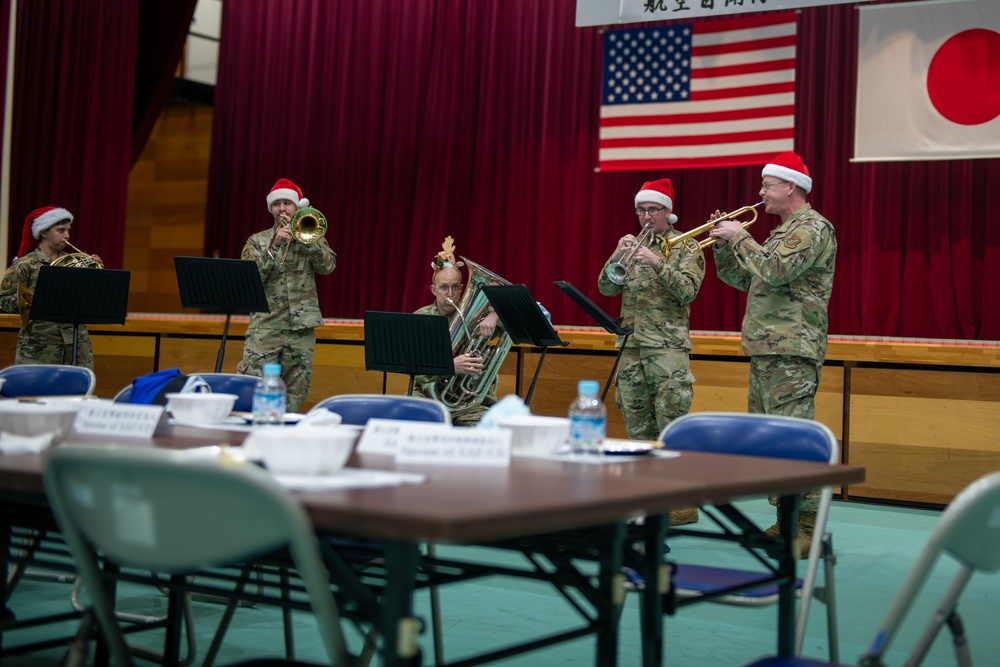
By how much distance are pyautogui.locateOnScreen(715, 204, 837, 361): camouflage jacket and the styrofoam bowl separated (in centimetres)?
228

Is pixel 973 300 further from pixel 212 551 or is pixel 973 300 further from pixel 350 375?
pixel 212 551

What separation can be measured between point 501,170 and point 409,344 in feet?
16.1

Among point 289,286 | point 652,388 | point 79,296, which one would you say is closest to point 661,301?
point 652,388

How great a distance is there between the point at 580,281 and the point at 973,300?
2832 millimetres

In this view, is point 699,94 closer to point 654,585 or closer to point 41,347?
point 41,347

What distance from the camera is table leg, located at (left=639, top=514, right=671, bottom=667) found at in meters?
1.80

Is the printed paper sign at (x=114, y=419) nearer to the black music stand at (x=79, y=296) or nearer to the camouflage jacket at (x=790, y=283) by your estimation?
the camouflage jacket at (x=790, y=283)

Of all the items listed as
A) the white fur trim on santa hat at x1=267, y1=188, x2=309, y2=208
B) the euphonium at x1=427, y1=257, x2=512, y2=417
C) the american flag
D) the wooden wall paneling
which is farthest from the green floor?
the american flag

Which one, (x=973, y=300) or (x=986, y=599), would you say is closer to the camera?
(x=986, y=599)

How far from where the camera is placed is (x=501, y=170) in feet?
29.4

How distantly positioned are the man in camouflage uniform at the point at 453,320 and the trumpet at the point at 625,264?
54 centimetres

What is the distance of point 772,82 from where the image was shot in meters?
7.15

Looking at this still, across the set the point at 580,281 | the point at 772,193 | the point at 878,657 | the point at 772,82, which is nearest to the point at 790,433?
the point at 878,657

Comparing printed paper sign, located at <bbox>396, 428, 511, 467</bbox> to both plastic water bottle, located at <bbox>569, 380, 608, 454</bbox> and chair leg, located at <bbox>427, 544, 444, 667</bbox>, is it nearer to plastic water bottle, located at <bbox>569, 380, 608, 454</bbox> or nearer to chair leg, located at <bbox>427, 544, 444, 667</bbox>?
plastic water bottle, located at <bbox>569, 380, 608, 454</bbox>
